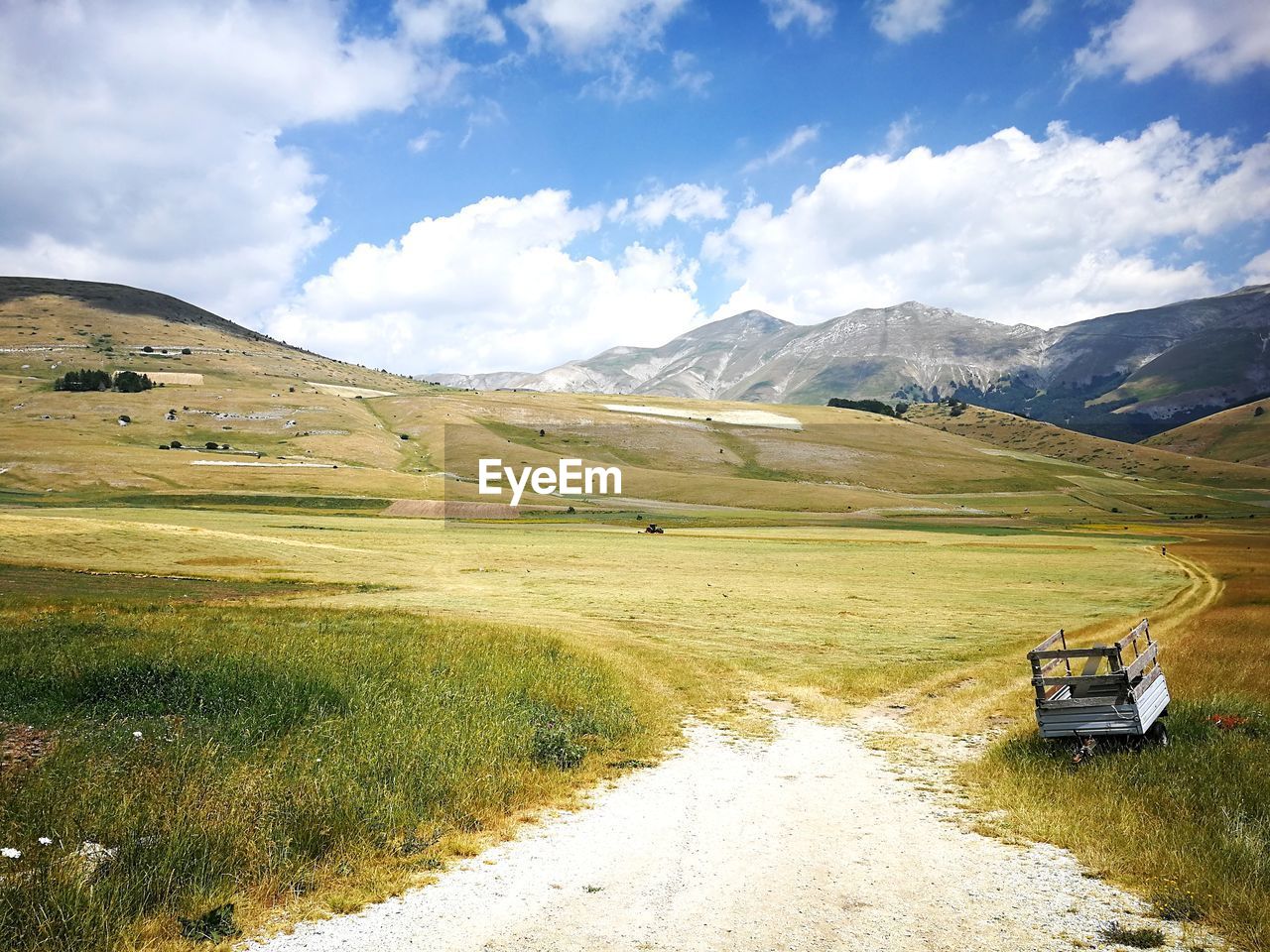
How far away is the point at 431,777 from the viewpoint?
13.2 meters

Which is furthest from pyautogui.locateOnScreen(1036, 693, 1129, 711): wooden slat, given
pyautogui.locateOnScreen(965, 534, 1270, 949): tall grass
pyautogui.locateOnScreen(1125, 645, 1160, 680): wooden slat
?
pyautogui.locateOnScreen(965, 534, 1270, 949): tall grass

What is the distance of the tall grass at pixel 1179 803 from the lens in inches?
372

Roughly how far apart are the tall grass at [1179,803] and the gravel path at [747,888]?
0.73 meters

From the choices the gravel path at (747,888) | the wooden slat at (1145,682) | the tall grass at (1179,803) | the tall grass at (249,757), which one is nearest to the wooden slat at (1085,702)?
the wooden slat at (1145,682)

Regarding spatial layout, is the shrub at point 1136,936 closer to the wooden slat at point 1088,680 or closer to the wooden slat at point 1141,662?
the wooden slat at point 1088,680

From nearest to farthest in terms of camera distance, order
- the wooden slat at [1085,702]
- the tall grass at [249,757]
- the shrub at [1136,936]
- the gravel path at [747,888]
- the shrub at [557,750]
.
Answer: the shrub at [1136,936] → the gravel path at [747,888] → the tall grass at [249,757] → the wooden slat at [1085,702] → the shrub at [557,750]

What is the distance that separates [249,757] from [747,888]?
8690 mm

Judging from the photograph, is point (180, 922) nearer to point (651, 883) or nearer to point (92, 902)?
point (92, 902)

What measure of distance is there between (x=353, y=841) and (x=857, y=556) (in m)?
65.7

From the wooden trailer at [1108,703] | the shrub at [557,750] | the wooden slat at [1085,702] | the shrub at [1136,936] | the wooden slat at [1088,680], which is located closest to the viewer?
the shrub at [1136,936]

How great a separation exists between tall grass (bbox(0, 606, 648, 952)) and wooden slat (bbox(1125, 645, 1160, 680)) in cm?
1044

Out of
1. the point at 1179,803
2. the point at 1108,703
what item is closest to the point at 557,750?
the point at 1108,703

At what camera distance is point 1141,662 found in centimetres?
1499

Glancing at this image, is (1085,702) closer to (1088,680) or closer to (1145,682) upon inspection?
(1088,680)
